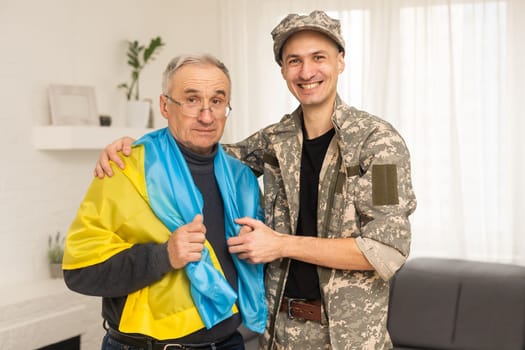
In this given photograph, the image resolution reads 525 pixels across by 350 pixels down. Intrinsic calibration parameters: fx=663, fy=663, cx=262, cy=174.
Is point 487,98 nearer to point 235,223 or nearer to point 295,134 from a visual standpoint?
point 295,134

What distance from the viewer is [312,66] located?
204cm

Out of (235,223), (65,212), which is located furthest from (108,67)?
(235,223)

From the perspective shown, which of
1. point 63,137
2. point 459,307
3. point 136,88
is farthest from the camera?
point 136,88

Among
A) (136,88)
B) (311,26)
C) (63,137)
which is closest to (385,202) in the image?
(311,26)

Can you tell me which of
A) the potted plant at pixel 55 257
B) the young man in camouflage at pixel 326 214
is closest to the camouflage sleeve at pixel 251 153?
the young man in camouflage at pixel 326 214

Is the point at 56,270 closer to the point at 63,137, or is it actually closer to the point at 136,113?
the point at 63,137

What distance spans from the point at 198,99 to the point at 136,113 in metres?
2.46

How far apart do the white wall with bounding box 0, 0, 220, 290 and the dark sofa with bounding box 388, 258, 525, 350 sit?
206 cm

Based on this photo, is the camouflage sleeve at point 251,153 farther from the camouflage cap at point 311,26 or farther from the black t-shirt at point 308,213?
the camouflage cap at point 311,26

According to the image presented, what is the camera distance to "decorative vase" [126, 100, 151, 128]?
430 centimetres

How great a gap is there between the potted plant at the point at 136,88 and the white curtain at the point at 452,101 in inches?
49.5

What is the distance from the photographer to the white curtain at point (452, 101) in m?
4.16

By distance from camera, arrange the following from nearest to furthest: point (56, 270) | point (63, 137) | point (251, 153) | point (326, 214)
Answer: point (326, 214), point (251, 153), point (63, 137), point (56, 270)

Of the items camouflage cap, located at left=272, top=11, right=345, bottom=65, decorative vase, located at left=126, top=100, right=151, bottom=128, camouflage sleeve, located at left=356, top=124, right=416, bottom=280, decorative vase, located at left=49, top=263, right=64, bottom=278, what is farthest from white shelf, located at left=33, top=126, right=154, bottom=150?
camouflage sleeve, located at left=356, top=124, right=416, bottom=280
